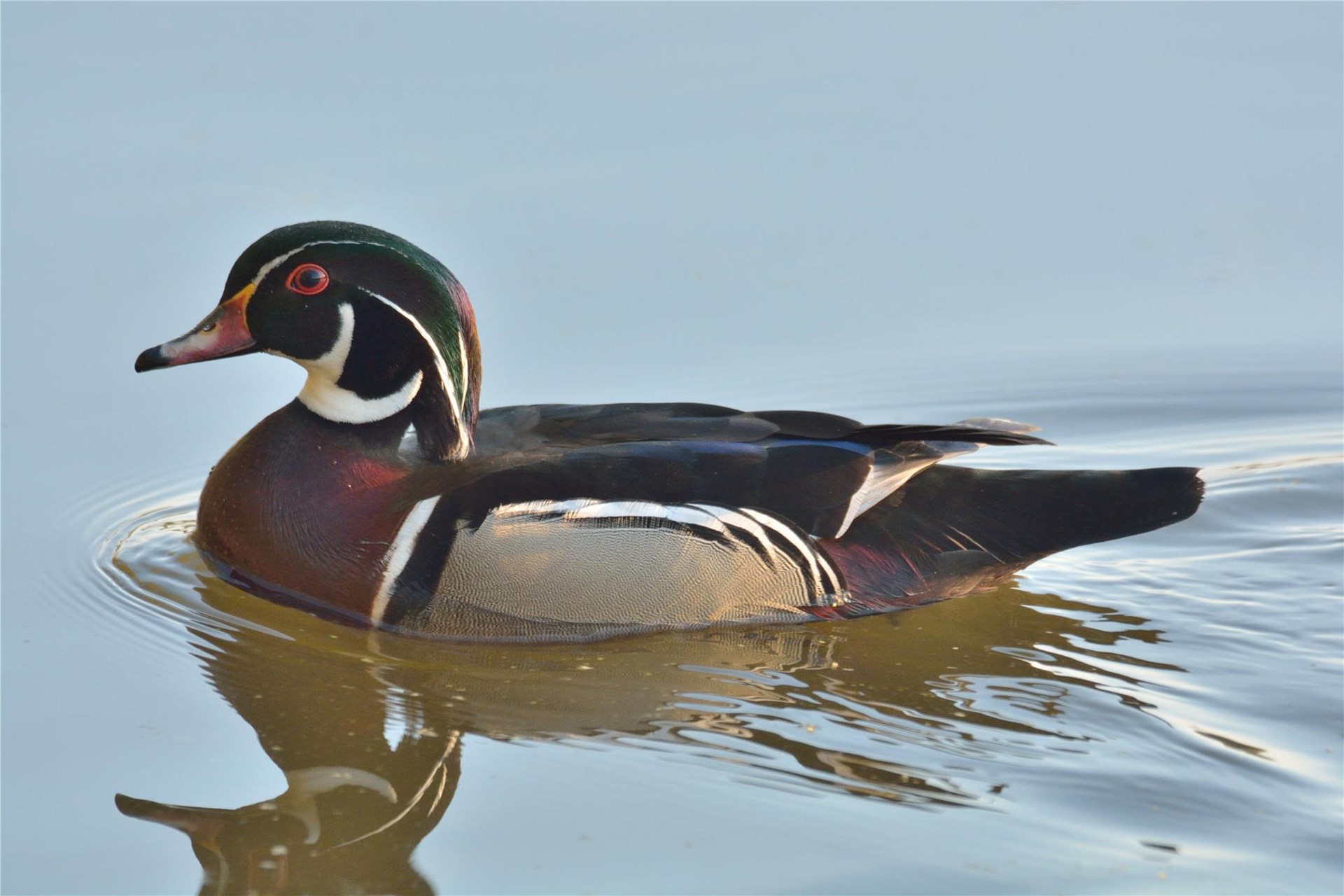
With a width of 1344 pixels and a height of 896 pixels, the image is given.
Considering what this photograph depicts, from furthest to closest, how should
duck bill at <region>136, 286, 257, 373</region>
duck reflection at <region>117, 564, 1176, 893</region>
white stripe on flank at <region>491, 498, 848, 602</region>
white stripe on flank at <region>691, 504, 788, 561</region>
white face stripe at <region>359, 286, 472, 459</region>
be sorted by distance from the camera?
duck bill at <region>136, 286, 257, 373</region>, white face stripe at <region>359, 286, 472, 459</region>, white stripe on flank at <region>691, 504, 788, 561</region>, white stripe on flank at <region>491, 498, 848, 602</region>, duck reflection at <region>117, 564, 1176, 893</region>

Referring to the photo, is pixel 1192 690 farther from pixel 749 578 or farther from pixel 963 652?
pixel 749 578

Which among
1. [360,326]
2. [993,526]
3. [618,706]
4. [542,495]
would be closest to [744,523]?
[542,495]

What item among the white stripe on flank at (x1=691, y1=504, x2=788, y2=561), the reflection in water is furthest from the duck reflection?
the white stripe on flank at (x1=691, y1=504, x2=788, y2=561)

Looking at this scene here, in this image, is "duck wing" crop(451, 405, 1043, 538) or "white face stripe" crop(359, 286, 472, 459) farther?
"white face stripe" crop(359, 286, 472, 459)

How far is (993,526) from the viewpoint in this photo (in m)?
6.40

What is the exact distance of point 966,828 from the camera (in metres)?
4.86

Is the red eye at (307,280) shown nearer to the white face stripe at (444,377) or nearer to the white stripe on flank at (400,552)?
the white face stripe at (444,377)

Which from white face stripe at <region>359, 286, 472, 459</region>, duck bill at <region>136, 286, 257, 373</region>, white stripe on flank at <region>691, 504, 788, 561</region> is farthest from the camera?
duck bill at <region>136, 286, 257, 373</region>

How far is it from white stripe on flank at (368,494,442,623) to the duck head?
338 millimetres

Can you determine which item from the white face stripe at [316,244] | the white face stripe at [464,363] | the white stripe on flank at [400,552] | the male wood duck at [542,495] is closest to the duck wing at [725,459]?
the male wood duck at [542,495]

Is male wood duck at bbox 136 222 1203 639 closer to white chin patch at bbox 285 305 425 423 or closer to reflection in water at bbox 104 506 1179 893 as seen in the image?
white chin patch at bbox 285 305 425 423

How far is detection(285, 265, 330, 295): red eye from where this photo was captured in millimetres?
6254

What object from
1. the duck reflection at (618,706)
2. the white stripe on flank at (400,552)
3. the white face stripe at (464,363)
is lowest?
the duck reflection at (618,706)

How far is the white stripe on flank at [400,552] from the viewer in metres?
6.04
